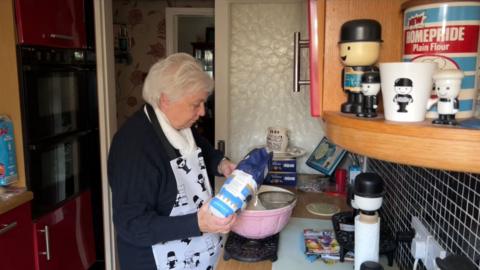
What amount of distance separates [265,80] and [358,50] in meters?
1.61

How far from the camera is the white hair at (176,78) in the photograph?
1248 mm

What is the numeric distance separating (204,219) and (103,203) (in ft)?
4.55

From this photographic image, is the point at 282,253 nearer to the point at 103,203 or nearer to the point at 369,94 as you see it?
the point at 369,94

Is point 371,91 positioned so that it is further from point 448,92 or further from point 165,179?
point 165,179

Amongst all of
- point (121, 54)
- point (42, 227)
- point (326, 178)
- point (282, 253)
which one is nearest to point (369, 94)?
point (282, 253)

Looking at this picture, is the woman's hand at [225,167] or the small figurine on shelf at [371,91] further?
the woman's hand at [225,167]

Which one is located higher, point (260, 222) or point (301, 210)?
point (260, 222)

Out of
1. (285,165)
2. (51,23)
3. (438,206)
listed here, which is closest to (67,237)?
(51,23)

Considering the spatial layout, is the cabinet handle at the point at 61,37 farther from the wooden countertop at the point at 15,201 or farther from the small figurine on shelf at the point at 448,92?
the small figurine on shelf at the point at 448,92

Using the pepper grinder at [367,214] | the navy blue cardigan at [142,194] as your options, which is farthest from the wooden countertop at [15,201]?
the pepper grinder at [367,214]

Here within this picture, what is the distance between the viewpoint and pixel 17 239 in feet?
5.39

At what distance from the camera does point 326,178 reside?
6.94ft

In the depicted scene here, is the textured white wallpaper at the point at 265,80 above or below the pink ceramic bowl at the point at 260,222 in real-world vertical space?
above

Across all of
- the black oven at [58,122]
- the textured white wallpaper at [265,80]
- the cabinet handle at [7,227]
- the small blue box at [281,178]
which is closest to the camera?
the cabinet handle at [7,227]
